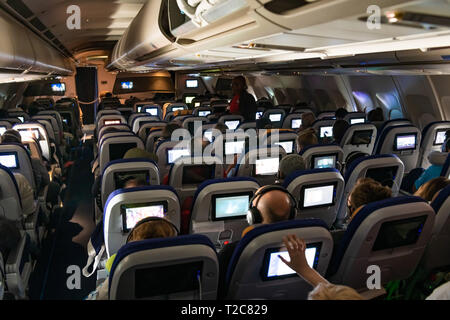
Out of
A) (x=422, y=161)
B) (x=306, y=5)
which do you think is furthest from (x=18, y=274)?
(x=422, y=161)

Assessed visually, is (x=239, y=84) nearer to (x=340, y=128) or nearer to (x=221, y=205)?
(x=340, y=128)

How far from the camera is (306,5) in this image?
6.36 feet

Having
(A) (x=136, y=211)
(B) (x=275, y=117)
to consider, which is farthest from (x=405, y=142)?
(B) (x=275, y=117)

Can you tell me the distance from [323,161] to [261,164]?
846 mm

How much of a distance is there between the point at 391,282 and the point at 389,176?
193 centimetres

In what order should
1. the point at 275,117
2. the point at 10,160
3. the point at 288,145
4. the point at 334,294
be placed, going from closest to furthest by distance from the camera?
the point at 334,294 < the point at 10,160 < the point at 288,145 < the point at 275,117

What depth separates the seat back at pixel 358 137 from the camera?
7.11 metres

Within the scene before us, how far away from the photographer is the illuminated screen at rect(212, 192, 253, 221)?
3684mm

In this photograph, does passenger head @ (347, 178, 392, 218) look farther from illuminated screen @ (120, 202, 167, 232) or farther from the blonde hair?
the blonde hair

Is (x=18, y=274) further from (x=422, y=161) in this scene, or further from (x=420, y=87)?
(x=420, y=87)

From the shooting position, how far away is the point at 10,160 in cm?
555

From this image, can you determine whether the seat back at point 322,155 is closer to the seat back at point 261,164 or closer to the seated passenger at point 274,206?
the seat back at point 261,164

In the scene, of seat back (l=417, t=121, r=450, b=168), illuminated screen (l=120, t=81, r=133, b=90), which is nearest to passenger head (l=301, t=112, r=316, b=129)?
seat back (l=417, t=121, r=450, b=168)

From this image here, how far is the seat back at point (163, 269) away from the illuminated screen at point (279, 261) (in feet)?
1.12
